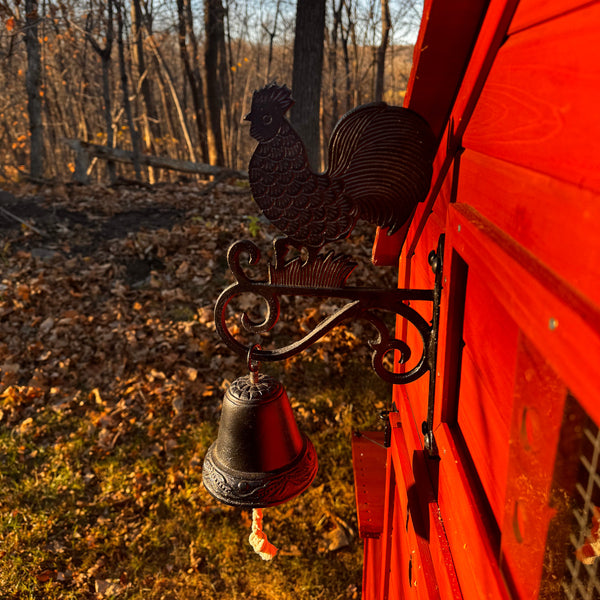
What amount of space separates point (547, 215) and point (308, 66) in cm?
796

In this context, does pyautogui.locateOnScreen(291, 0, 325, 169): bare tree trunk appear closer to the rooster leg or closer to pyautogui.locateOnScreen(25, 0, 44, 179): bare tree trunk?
the rooster leg

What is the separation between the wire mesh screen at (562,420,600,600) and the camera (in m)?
0.76

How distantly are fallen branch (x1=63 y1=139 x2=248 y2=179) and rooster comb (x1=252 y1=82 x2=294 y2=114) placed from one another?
10223 mm

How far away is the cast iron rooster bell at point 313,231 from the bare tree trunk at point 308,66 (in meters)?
6.44

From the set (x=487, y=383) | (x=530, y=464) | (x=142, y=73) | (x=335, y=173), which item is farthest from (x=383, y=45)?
(x=530, y=464)

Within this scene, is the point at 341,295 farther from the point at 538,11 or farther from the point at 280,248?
the point at 538,11

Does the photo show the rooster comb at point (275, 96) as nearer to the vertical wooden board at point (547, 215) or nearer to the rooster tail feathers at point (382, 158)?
the rooster tail feathers at point (382, 158)

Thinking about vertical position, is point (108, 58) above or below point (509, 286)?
above

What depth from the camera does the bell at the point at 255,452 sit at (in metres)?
1.77

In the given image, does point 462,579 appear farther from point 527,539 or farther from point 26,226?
point 26,226

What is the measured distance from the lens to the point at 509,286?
864 mm


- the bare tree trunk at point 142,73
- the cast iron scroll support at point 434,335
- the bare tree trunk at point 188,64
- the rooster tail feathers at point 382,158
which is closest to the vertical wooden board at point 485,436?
the cast iron scroll support at point 434,335

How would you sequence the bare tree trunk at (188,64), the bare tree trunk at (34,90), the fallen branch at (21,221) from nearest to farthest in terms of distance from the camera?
the fallen branch at (21,221)
the bare tree trunk at (34,90)
the bare tree trunk at (188,64)

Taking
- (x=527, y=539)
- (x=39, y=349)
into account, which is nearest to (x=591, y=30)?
(x=527, y=539)
